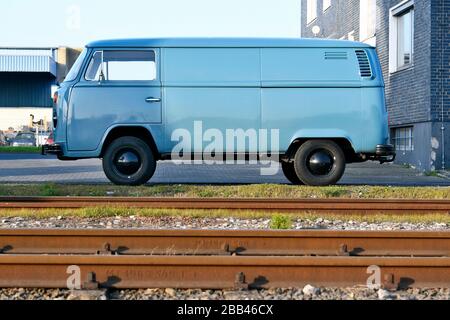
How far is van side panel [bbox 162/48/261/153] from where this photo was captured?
12.3 metres

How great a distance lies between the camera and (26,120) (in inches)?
2569

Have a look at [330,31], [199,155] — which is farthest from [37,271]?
[330,31]

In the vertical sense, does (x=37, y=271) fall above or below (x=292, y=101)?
below

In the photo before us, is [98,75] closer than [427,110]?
Yes

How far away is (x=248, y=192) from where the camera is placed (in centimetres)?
1213

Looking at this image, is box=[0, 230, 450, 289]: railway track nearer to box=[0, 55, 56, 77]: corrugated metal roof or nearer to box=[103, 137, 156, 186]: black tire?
box=[103, 137, 156, 186]: black tire

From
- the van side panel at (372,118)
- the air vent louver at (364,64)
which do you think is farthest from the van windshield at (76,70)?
the van side panel at (372,118)

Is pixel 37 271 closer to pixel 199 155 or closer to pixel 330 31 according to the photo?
pixel 199 155

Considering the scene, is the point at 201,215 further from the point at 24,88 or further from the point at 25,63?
the point at 24,88

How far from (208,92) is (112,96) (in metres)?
1.73

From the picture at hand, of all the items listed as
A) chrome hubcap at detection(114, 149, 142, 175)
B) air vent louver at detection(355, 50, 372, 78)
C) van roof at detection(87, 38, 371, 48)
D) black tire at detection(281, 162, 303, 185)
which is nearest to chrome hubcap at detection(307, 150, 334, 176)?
black tire at detection(281, 162, 303, 185)

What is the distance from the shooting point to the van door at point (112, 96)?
1223cm

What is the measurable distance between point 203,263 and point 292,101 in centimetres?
726

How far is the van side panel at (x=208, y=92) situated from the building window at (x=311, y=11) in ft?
74.6
